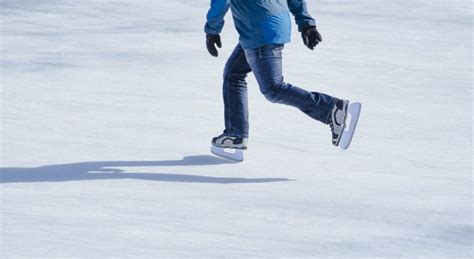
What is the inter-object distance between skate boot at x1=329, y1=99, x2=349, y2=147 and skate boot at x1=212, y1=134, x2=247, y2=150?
1.63 feet

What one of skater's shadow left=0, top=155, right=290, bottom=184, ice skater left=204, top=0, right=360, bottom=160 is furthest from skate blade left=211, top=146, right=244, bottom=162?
A: skater's shadow left=0, top=155, right=290, bottom=184

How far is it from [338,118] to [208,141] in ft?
2.99

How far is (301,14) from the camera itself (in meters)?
6.98

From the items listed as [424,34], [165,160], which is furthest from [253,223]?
[424,34]

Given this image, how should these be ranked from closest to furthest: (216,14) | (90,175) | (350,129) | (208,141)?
(90,175)
(216,14)
(350,129)
(208,141)

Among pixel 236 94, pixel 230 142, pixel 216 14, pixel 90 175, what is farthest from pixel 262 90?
pixel 90 175

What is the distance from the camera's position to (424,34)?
10.7 m

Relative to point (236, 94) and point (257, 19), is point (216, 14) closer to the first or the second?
point (257, 19)

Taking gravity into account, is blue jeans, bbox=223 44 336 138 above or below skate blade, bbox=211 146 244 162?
above

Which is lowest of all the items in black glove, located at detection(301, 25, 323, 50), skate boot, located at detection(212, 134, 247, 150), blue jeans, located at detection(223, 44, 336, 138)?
skate boot, located at detection(212, 134, 247, 150)

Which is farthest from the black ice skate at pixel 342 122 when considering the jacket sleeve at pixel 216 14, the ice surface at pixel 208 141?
the jacket sleeve at pixel 216 14

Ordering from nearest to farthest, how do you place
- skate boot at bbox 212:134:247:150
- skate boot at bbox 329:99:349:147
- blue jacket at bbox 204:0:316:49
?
blue jacket at bbox 204:0:316:49 → skate boot at bbox 329:99:349:147 → skate boot at bbox 212:134:247:150

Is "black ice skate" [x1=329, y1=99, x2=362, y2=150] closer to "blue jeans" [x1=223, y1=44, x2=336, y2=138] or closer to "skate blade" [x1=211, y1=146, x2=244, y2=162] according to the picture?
"blue jeans" [x1=223, y1=44, x2=336, y2=138]

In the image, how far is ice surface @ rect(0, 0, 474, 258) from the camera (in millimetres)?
5812
